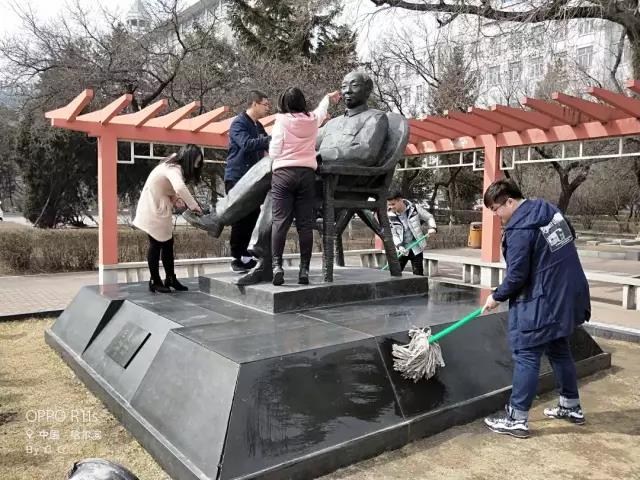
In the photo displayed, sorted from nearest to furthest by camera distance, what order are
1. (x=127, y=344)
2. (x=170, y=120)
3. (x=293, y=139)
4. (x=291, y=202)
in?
(x=127, y=344) < (x=293, y=139) < (x=291, y=202) < (x=170, y=120)

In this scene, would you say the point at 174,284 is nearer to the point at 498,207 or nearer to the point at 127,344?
the point at 127,344

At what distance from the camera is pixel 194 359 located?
Answer: 3.25 m

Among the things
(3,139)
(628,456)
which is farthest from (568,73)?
(3,139)

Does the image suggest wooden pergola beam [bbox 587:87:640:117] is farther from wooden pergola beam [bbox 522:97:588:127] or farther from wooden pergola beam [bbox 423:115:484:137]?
wooden pergola beam [bbox 423:115:484:137]

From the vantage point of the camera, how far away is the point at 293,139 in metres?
4.25

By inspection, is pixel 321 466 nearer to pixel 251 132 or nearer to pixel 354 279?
pixel 354 279

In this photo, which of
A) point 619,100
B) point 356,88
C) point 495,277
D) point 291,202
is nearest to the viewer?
point 291,202

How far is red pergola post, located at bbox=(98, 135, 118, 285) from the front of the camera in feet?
27.0

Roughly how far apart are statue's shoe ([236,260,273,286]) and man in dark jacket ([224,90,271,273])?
1.69 ft

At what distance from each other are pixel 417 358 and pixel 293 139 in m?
1.89

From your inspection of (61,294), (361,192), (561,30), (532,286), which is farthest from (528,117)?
(61,294)

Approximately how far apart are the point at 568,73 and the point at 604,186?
927 cm

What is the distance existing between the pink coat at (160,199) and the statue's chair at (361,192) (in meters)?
1.19

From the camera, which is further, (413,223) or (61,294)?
(61,294)
